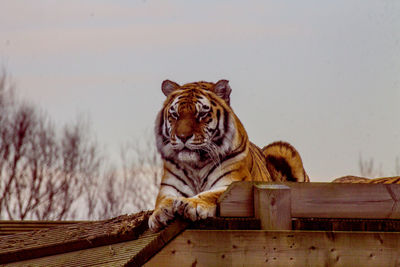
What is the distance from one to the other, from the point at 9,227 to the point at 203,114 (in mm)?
2733

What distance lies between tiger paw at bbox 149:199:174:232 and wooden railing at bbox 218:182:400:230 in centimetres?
31

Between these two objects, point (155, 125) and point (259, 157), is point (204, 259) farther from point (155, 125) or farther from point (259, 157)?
point (259, 157)

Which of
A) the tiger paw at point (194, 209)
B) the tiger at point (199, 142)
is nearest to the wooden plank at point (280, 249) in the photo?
the tiger paw at point (194, 209)

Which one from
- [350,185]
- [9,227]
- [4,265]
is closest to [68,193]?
[9,227]

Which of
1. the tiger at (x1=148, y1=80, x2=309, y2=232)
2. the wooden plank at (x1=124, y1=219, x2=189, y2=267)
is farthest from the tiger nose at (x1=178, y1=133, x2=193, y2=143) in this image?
the wooden plank at (x1=124, y1=219, x2=189, y2=267)

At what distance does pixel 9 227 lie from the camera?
9.00 metres

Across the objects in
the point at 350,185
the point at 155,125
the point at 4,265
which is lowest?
the point at 4,265

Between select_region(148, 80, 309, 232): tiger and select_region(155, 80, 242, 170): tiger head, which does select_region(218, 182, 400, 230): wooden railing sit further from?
select_region(155, 80, 242, 170): tiger head

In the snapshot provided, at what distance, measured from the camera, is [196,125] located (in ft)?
23.3

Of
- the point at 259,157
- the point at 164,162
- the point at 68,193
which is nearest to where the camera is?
the point at 164,162

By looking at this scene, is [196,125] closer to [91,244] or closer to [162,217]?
[91,244]

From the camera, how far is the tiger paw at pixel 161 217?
19.5ft

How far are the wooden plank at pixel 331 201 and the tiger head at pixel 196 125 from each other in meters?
1.08

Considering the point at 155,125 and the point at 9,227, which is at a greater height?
the point at 155,125
